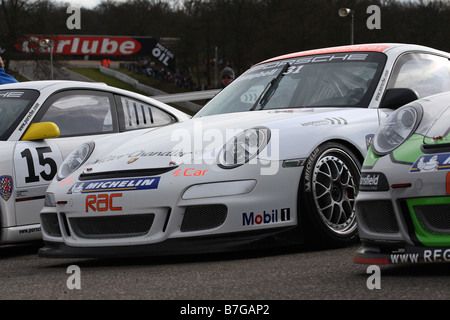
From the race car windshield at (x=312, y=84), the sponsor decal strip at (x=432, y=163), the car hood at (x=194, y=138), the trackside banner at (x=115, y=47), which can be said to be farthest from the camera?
the trackside banner at (x=115, y=47)

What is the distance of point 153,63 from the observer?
277 ft

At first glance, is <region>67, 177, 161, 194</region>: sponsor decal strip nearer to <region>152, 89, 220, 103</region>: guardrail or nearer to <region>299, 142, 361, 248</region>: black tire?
<region>299, 142, 361, 248</region>: black tire

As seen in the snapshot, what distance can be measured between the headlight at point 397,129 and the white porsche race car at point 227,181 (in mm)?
905

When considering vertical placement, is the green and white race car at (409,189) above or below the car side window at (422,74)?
below

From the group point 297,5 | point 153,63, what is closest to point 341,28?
point 297,5

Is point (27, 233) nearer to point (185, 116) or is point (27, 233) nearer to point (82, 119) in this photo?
point (82, 119)

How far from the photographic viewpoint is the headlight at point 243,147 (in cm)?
475

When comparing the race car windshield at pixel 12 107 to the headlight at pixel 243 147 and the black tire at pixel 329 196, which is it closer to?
the headlight at pixel 243 147

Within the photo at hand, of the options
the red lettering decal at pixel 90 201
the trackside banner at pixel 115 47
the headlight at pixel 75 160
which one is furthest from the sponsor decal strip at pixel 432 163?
the trackside banner at pixel 115 47

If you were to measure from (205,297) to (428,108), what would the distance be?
150 cm

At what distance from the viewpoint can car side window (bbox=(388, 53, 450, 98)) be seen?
19.1 feet

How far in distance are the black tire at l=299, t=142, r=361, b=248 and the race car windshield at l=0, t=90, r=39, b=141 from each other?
2580 mm

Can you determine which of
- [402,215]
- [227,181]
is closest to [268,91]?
[227,181]

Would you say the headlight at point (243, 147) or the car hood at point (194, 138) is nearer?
the headlight at point (243, 147)
